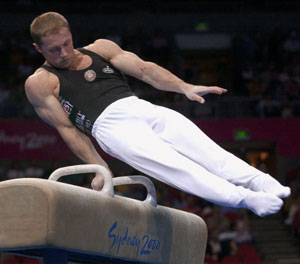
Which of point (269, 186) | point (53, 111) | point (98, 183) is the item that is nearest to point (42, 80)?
point (53, 111)

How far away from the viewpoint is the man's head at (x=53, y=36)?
13.9 feet

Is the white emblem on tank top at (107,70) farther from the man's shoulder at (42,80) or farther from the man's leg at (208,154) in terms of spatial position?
the man's leg at (208,154)

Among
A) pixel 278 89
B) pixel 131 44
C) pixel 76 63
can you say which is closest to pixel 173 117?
pixel 76 63

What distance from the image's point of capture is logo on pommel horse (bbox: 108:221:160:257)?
12.9 feet

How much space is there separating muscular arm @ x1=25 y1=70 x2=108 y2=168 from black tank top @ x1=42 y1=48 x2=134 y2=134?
0.06 metres

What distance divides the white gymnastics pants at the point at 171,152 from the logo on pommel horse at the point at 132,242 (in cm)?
43

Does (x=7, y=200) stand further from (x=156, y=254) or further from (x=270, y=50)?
(x=270, y=50)

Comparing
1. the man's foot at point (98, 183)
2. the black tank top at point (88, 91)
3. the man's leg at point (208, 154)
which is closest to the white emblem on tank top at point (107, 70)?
the black tank top at point (88, 91)

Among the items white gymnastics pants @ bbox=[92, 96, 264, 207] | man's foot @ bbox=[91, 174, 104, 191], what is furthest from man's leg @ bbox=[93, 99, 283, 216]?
man's foot @ bbox=[91, 174, 104, 191]

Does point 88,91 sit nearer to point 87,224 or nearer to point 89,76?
point 89,76

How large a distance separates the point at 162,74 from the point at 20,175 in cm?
912

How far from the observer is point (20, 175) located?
13172mm

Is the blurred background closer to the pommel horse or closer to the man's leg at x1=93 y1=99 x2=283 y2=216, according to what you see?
the pommel horse

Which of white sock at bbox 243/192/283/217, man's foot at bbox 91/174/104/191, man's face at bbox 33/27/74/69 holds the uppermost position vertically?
man's face at bbox 33/27/74/69
